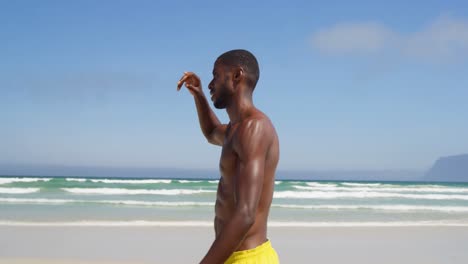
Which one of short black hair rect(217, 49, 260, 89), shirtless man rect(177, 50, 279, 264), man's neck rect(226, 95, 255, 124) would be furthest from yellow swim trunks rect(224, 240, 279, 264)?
short black hair rect(217, 49, 260, 89)

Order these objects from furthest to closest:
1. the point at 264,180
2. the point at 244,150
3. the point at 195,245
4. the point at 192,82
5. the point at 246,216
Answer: the point at 195,245
the point at 192,82
the point at 264,180
the point at 244,150
the point at 246,216

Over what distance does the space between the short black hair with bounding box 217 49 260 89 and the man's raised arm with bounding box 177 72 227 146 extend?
0.49 m

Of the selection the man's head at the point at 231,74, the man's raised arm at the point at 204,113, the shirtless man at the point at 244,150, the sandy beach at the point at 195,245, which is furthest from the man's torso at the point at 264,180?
the sandy beach at the point at 195,245

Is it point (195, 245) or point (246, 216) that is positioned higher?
point (246, 216)

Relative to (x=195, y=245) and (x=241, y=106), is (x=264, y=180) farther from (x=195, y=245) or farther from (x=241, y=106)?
(x=195, y=245)

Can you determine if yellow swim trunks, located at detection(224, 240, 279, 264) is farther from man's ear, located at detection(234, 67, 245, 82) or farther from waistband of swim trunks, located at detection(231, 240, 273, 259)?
man's ear, located at detection(234, 67, 245, 82)

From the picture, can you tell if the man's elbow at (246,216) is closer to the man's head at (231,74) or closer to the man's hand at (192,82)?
the man's head at (231,74)

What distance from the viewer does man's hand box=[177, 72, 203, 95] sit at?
288cm

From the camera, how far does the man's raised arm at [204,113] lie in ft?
9.49

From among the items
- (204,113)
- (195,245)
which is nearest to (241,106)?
(204,113)

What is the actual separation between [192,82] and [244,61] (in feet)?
1.97

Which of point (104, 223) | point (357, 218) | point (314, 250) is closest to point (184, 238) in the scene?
point (314, 250)

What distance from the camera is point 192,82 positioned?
2914 millimetres

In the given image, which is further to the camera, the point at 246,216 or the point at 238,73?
the point at 238,73
